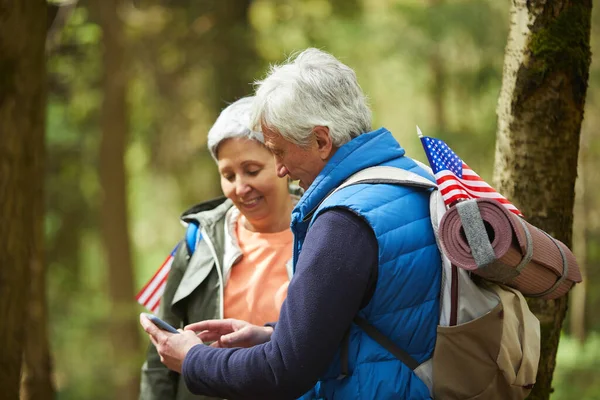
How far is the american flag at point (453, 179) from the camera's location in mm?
2188

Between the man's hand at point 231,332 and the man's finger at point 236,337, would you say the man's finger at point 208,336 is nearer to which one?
the man's hand at point 231,332

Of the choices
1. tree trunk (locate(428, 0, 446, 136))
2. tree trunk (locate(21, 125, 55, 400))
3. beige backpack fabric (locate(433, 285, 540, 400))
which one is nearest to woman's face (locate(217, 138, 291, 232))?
beige backpack fabric (locate(433, 285, 540, 400))

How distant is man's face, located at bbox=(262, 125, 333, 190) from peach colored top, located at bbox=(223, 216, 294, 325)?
2.95 ft

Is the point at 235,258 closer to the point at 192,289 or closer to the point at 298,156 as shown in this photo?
the point at 192,289

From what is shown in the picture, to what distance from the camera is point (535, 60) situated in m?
3.00

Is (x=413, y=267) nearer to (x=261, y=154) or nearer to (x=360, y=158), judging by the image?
(x=360, y=158)

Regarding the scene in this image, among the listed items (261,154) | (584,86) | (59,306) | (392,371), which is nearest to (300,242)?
(392,371)

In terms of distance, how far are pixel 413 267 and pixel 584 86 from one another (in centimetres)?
141

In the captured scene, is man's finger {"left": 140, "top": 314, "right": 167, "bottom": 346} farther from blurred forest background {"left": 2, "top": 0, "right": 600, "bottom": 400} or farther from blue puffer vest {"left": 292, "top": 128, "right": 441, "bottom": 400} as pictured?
blurred forest background {"left": 2, "top": 0, "right": 600, "bottom": 400}

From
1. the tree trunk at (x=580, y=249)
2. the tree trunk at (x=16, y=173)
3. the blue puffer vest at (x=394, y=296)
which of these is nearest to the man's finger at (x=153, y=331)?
the blue puffer vest at (x=394, y=296)

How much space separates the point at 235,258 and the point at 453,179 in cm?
127

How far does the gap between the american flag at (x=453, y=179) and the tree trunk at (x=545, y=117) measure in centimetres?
77

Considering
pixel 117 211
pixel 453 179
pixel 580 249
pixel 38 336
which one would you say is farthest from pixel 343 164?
pixel 580 249

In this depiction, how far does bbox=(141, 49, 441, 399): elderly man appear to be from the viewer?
2.04 metres
